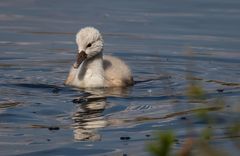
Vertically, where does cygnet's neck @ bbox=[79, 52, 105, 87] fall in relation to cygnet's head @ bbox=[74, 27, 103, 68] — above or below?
below

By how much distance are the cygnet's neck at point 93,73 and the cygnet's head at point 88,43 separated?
125 mm

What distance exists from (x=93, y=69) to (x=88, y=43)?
1.32 ft

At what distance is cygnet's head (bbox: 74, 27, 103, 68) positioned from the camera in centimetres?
1172

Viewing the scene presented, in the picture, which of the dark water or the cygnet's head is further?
the cygnet's head

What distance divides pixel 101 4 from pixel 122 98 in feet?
19.2

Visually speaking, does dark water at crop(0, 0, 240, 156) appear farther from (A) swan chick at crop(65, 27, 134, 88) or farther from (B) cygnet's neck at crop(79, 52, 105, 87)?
(B) cygnet's neck at crop(79, 52, 105, 87)

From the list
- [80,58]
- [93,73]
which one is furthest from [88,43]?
[93,73]

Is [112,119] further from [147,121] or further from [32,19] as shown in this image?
[32,19]

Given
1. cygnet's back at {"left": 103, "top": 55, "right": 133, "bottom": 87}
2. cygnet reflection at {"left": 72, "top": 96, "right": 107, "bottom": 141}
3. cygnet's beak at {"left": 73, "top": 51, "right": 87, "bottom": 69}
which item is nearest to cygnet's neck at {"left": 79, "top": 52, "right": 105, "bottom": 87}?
cygnet's back at {"left": 103, "top": 55, "right": 133, "bottom": 87}

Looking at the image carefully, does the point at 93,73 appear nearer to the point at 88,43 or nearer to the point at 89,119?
the point at 88,43

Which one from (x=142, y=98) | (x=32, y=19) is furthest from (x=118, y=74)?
(x=32, y=19)

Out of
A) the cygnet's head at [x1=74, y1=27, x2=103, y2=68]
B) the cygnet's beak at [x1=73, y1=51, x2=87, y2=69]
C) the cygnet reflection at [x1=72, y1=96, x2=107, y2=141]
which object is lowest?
the cygnet reflection at [x1=72, y1=96, x2=107, y2=141]

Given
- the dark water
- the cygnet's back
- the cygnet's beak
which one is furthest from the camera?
the cygnet's back

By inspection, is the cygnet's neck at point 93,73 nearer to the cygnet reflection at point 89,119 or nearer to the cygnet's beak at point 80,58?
the cygnet's beak at point 80,58
